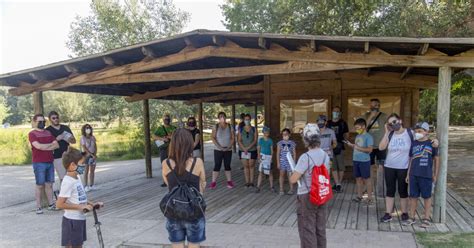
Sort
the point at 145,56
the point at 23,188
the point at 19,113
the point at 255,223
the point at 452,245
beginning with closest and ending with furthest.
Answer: the point at 452,245
the point at 255,223
the point at 145,56
the point at 23,188
the point at 19,113

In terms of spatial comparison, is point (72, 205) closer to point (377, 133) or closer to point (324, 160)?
point (324, 160)

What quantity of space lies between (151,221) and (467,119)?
41150 millimetres

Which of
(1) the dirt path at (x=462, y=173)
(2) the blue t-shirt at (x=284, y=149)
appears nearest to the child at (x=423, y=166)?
(1) the dirt path at (x=462, y=173)

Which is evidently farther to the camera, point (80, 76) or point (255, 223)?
point (80, 76)

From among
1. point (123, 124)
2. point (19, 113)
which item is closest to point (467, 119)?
point (123, 124)

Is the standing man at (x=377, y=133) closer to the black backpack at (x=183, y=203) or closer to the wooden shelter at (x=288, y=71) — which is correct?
the wooden shelter at (x=288, y=71)

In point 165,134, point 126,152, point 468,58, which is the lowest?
point 126,152

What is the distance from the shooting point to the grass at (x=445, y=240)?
407cm

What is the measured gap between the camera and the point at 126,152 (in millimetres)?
19922

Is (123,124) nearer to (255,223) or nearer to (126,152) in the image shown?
(126,152)

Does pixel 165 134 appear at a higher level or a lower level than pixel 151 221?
higher

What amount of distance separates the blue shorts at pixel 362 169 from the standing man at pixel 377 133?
587mm

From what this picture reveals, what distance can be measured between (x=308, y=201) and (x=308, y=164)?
35cm

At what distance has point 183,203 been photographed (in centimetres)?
283
